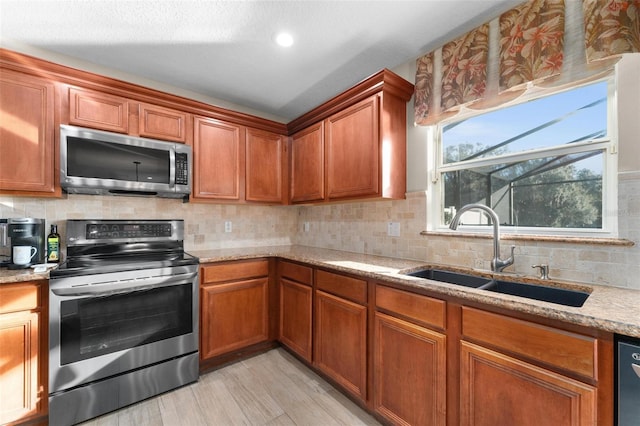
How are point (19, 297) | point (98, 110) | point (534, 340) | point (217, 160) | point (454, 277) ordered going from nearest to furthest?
point (534, 340) < point (19, 297) < point (454, 277) < point (98, 110) < point (217, 160)

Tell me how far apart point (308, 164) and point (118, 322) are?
1.97 metres

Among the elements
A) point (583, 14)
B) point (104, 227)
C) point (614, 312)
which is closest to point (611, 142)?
point (583, 14)

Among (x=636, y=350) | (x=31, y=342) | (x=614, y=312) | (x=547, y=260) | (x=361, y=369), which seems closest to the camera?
(x=636, y=350)

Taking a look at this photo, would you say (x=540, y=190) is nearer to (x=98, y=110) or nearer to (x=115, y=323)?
(x=115, y=323)

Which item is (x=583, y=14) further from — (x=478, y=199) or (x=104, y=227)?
(x=104, y=227)

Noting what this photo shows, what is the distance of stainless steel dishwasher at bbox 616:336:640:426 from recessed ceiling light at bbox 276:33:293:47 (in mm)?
2236

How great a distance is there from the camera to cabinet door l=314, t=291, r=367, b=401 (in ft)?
5.94

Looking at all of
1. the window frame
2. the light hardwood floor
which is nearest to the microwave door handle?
the light hardwood floor

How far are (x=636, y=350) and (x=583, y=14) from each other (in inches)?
59.7

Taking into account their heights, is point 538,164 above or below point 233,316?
above

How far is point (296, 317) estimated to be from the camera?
242cm

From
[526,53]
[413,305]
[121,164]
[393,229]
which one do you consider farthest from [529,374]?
[121,164]

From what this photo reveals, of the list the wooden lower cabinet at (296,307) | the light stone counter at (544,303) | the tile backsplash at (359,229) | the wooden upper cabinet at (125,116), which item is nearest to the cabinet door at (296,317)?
the wooden lower cabinet at (296,307)

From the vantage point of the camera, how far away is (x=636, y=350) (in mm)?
866
